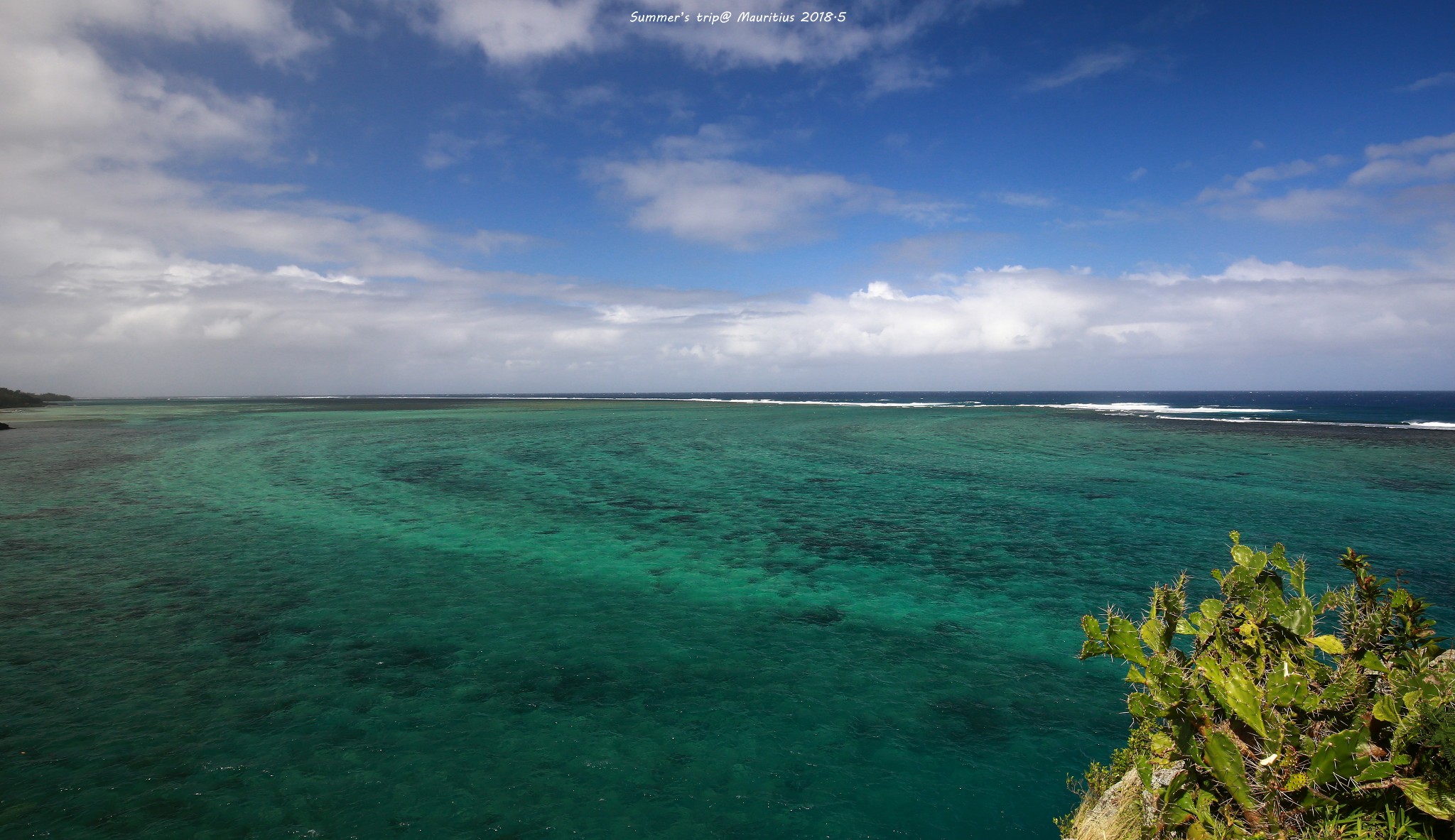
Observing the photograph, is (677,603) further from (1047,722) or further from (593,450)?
(593,450)

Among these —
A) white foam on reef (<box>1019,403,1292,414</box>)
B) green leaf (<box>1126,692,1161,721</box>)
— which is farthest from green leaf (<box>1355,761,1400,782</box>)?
white foam on reef (<box>1019,403,1292,414</box>)

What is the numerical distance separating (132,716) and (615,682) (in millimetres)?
7253

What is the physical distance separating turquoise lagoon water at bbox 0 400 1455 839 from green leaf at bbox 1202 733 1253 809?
12.0 ft

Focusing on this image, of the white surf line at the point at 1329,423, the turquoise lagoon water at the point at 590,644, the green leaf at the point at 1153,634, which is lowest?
the turquoise lagoon water at the point at 590,644

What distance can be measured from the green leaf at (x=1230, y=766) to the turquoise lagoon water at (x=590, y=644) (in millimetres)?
3656

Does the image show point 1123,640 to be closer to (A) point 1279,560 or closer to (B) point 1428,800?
(B) point 1428,800

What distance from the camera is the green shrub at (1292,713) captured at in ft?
14.4

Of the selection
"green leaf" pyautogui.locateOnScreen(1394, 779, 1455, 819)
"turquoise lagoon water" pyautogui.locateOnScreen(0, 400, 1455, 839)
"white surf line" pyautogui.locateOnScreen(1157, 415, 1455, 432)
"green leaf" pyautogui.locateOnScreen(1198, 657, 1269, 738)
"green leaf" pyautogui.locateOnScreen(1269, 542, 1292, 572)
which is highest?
"green leaf" pyautogui.locateOnScreen(1269, 542, 1292, 572)

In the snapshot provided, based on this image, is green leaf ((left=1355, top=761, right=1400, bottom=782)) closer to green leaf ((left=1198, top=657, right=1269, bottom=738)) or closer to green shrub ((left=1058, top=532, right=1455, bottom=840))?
green shrub ((left=1058, top=532, right=1455, bottom=840))

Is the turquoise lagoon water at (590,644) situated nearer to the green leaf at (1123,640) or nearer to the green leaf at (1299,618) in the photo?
the green leaf at (1123,640)

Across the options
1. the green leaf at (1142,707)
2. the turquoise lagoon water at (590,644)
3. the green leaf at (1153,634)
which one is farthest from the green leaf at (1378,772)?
the turquoise lagoon water at (590,644)

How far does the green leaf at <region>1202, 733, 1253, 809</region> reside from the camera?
4.75m

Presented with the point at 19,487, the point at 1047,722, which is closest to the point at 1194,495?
the point at 1047,722

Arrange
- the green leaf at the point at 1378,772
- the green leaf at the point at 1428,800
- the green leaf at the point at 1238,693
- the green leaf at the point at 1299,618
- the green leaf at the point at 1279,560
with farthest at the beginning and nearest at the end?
the green leaf at the point at 1279,560 → the green leaf at the point at 1299,618 → the green leaf at the point at 1238,693 → the green leaf at the point at 1378,772 → the green leaf at the point at 1428,800
